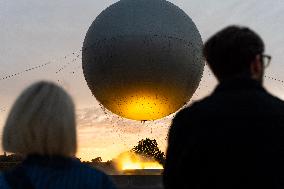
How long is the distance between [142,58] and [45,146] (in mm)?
9257

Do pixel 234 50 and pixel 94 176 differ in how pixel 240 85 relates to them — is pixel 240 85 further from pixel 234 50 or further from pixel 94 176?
pixel 94 176

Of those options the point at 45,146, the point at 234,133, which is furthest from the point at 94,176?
the point at 234,133

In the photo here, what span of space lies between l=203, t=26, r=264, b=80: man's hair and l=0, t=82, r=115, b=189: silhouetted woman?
2.85 feet

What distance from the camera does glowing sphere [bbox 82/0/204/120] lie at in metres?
11.8

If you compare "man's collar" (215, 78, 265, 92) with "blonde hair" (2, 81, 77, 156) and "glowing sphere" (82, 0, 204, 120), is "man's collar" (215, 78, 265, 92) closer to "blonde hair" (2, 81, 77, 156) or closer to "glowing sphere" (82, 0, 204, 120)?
"blonde hair" (2, 81, 77, 156)

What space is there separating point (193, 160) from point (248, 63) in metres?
0.61

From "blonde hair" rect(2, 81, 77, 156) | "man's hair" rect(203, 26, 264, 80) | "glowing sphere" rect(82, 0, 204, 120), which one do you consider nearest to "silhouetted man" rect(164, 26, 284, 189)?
"man's hair" rect(203, 26, 264, 80)

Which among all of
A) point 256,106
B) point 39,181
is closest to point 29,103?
point 39,181

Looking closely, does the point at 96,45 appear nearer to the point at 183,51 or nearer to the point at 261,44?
the point at 183,51

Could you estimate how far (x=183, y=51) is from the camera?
39.8 feet

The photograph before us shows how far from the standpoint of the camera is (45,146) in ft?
8.45

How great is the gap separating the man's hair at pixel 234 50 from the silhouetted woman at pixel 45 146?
0.87 meters

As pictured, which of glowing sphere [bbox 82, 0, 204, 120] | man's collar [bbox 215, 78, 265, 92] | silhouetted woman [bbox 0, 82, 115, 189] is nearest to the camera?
silhouetted woman [bbox 0, 82, 115, 189]

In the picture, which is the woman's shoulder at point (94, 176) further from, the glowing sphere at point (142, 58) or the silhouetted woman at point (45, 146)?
the glowing sphere at point (142, 58)
